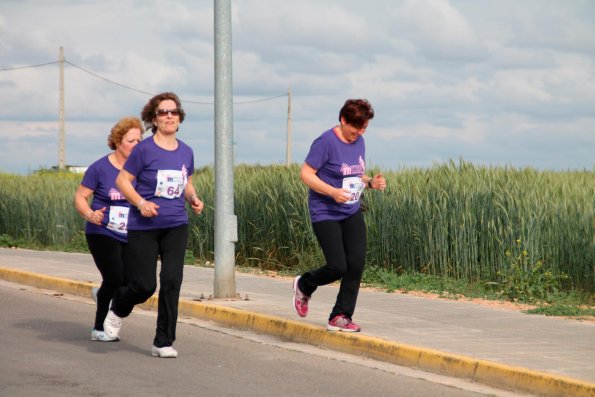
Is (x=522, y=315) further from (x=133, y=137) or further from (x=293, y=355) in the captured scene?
(x=133, y=137)

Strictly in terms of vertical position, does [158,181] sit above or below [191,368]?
above

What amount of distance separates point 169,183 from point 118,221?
1109 millimetres

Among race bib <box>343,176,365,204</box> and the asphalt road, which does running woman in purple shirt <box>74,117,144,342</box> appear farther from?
race bib <box>343,176,365,204</box>

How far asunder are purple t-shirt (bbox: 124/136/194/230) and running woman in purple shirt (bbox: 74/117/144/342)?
0.87 meters

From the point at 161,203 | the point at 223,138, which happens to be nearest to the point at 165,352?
the point at 161,203

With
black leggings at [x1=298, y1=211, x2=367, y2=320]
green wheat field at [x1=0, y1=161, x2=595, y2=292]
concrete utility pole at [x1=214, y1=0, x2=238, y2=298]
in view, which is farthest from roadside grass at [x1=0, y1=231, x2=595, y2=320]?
black leggings at [x1=298, y1=211, x2=367, y2=320]

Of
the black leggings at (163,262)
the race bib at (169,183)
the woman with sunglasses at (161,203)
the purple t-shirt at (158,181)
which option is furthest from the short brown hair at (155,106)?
the black leggings at (163,262)

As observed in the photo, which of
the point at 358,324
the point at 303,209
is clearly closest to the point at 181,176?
the point at 358,324

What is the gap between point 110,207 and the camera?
34.0 feet

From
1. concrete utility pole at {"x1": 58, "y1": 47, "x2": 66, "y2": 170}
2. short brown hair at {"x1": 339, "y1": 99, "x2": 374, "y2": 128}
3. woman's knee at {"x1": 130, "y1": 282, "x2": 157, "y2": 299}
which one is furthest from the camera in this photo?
concrete utility pole at {"x1": 58, "y1": 47, "x2": 66, "y2": 170}

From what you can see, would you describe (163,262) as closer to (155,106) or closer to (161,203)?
(161,203)

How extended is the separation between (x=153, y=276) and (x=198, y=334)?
80.9 inches

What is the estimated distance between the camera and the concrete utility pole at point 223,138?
43.1 feet

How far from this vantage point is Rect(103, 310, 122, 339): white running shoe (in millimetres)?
10336
